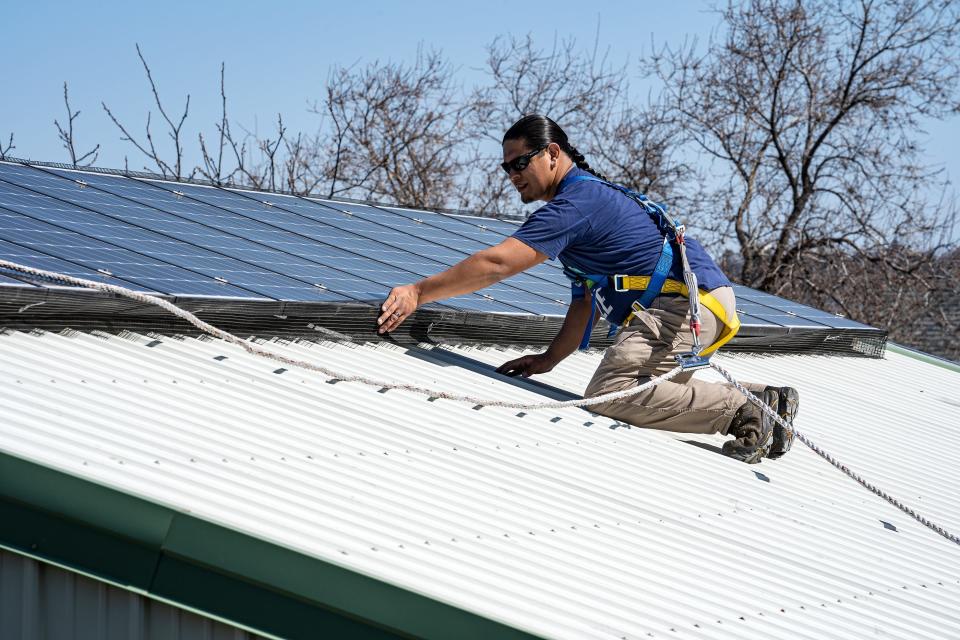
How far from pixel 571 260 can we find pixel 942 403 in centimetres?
577

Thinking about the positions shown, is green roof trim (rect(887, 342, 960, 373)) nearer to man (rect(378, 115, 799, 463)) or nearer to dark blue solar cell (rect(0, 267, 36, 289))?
man (rect(378, 115, 799, 463))

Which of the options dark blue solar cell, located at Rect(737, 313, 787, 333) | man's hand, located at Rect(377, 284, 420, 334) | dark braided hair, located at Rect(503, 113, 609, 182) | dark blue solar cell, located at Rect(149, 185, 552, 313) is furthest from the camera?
dark blue solar cell, located at Rect(737, 313, 787, 333)

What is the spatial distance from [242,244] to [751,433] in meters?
4.16

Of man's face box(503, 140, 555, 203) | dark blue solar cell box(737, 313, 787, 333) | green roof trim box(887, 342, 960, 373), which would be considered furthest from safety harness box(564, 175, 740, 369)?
green roof trim box(887, 342, 960, 373)

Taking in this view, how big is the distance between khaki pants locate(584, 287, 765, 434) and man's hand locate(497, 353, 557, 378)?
0.48 metres

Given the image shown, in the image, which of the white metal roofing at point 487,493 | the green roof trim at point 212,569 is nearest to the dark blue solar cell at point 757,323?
the white metal roofing at point 487,493

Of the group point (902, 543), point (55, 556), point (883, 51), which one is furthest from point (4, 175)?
point (883, 51)

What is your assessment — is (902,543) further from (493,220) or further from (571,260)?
(493,220)

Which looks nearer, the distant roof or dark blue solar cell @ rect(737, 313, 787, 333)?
the distant roof

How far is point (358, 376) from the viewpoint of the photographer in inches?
242

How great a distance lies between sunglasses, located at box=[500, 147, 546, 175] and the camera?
6.18 metres

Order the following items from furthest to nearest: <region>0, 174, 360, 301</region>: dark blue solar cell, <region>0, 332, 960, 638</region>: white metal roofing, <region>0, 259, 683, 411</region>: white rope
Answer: <region>0, 174, 360, 301</region>: dark blue solar cell, <region>0, 259, 683, 411</region>: white rope, <region>0, 332, 960, 638</region>: white metal roofing

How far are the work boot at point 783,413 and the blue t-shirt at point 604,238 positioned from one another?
74 centimetres

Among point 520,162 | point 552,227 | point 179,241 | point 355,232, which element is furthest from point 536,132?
point 355,232
